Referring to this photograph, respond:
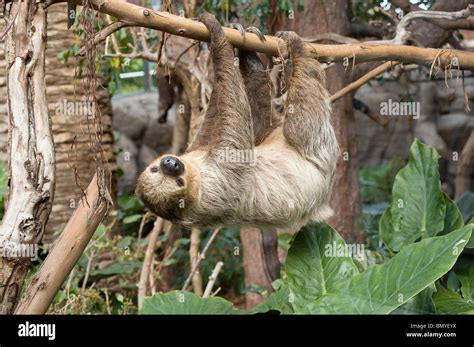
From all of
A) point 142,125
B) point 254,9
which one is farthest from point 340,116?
point 142,125

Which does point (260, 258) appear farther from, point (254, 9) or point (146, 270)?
point (254, 9)

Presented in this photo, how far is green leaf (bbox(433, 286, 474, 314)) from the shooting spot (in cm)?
433

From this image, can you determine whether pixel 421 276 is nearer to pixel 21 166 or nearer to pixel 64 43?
pixel 21 166

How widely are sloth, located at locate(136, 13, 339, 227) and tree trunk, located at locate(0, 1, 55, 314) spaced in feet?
2.80

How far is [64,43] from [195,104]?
67.7 inches

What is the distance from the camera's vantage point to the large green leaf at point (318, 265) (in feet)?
14.8

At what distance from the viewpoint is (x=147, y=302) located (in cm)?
431

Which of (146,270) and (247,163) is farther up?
(247,163)

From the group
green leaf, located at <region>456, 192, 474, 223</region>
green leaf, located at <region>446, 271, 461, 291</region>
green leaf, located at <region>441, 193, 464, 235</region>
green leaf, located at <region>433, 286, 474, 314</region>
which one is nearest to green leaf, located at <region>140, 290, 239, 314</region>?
green leaf, located at <region>433, 286, 474, 314</region>

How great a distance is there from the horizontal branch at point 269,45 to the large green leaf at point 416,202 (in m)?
0.70

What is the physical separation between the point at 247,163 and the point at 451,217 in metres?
1.71

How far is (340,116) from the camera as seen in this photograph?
22.7 feet

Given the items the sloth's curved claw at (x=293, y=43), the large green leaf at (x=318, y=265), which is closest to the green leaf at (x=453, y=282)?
the large green leaf at (x=318, y=265)

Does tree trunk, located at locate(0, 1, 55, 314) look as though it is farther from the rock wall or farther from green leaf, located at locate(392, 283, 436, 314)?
the rock wall
